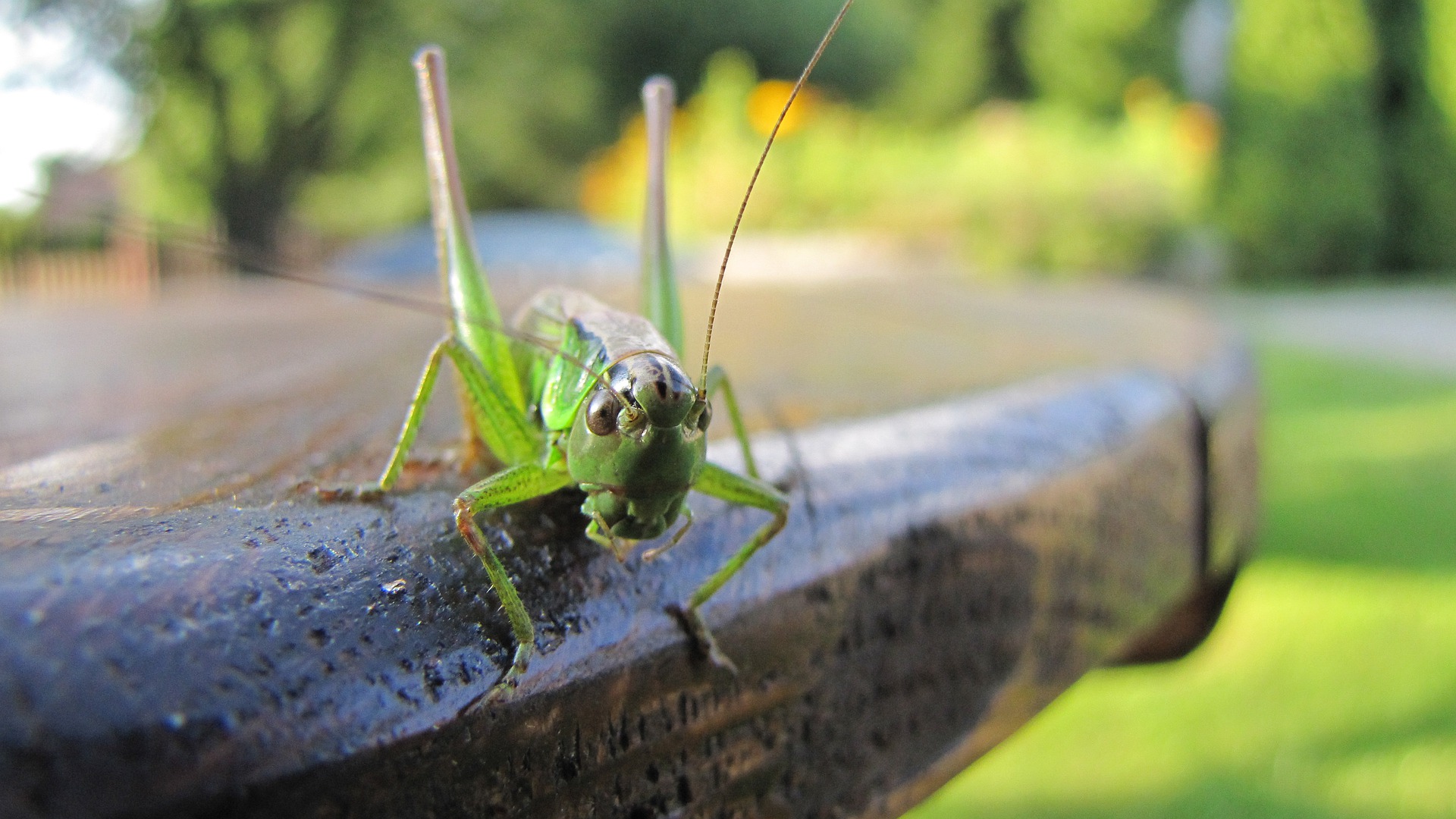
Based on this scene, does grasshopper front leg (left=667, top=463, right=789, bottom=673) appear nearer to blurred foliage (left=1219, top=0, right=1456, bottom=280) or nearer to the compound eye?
the compound eye

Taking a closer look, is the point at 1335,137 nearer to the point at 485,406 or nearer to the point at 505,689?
the point at 485,406

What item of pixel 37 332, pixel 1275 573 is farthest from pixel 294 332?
pixel 1275 573

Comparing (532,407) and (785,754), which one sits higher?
(532,407)

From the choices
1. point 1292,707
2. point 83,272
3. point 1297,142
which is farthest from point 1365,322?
point 83,272

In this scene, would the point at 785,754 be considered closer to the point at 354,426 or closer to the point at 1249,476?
the point at 354,426

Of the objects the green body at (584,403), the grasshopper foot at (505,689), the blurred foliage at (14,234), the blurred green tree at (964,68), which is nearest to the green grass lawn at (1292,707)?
the green body at (584,403)

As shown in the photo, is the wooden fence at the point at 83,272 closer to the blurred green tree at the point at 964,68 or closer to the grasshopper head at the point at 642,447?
the grasshopper head at the point at 642,447

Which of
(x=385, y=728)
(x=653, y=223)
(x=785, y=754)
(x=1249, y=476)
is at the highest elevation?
(x=653, y=223)

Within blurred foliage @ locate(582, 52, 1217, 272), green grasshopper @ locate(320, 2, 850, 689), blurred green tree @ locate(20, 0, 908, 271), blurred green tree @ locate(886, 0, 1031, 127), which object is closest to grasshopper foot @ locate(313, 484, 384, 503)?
green grasshopper @ locate(320, 2, 850, 689)
